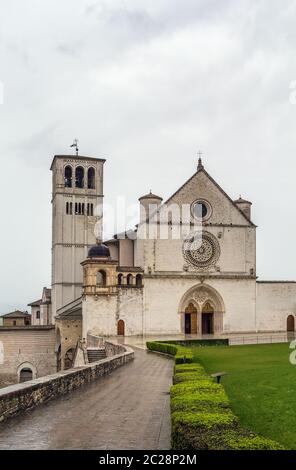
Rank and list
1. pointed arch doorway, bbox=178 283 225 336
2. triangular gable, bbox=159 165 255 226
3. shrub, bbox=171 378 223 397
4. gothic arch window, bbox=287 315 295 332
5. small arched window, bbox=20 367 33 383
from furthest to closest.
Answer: small arched window, bbox=20 367 33 383 < gothic arch window, bbox=287 315 295 332 < pointed arch doorway, bbox=178 283 225 336 < triangular gable, bbox=159 165 255 226 < shrub, bbox=171 378 223 397

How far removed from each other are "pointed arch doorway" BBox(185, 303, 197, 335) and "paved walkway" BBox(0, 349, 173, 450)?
1395 inches

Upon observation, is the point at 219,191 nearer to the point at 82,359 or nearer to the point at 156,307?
the point at 156,307

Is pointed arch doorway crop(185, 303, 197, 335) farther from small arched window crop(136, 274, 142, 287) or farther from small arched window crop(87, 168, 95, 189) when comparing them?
small arched window crop(87, 168, 95, 189)

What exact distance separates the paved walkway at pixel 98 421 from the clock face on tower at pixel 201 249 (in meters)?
35.1

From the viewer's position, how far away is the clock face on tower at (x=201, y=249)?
55375 millimetres

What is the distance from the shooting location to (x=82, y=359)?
125ft

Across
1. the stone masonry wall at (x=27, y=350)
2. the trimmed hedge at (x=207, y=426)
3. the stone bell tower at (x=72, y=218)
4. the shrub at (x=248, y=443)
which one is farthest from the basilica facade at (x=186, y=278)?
the shrub at (x=248, y=443)

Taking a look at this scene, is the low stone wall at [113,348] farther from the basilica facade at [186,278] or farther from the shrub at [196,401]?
the shrub at [196,401]

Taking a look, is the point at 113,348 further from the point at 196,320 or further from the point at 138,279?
the point at 196,320

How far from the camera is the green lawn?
13.4 metres

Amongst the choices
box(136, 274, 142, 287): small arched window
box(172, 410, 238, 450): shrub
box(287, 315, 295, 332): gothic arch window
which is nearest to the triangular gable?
box(136, 274, 142, 287): small arched window

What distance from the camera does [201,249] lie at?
2203 inches
